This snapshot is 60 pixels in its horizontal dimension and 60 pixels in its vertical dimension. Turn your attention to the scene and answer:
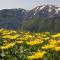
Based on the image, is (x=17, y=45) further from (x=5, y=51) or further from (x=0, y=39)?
(x=0, y=39)

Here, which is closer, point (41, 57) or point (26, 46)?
point (41, 57)

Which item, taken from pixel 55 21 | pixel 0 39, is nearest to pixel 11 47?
pixel 0 39

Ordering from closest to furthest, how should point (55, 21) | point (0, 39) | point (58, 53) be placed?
point (58, 53), point (0, 39), point (55, 21)

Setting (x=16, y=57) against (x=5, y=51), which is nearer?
(x=16, y=57)

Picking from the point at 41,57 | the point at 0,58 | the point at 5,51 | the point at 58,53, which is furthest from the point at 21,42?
the point at 41,57

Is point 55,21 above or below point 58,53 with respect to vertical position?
below

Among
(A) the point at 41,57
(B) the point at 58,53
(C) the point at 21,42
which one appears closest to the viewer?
(A) the point at 41,57

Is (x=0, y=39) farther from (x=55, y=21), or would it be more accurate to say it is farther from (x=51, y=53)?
(x=55, y=21)

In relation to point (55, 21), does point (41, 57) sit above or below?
above

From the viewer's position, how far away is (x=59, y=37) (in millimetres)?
8227

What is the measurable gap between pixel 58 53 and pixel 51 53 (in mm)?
257

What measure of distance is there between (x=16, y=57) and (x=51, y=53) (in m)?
0.82

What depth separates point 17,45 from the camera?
787 cm

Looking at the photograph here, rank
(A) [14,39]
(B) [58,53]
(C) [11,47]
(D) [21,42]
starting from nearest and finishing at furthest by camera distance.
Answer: (B) [58,53], (C) [11,47], (D) [21,42], (A) [14,39]
